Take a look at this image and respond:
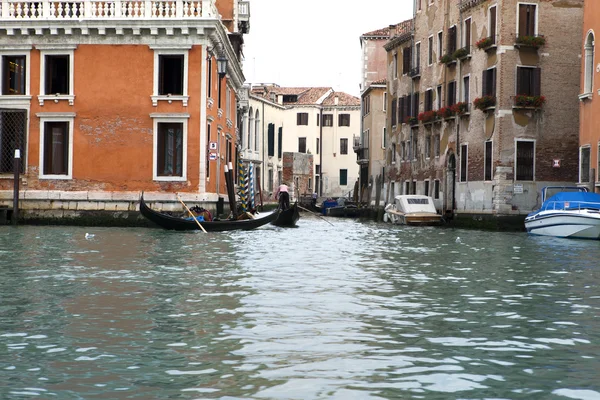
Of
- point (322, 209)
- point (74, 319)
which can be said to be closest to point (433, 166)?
point (322, 209)

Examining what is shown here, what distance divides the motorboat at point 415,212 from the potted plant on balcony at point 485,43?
18.9ft

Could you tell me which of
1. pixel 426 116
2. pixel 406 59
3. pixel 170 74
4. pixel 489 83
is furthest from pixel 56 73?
pixel 406 59

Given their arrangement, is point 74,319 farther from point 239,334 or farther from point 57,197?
point 57,197

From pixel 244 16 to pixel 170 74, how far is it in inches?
466

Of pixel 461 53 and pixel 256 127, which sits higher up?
pixel 461 53

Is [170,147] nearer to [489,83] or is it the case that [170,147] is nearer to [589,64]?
[489,83]

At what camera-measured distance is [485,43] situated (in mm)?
27266

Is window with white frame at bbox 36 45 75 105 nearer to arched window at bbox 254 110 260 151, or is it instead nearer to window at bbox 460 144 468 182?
window at bbox 460 144 468 182

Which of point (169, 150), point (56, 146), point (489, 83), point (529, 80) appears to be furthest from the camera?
point (489, 83)

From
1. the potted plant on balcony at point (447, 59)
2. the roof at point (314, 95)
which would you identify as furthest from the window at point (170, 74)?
the roof at point (314, 95)

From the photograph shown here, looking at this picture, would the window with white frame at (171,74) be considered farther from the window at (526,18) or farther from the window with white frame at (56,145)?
the window at (526,18)

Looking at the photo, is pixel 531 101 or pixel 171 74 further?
pixel 531 101

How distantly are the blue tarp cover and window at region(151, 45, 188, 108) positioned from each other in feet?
31.9

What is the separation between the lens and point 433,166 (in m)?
33.7
